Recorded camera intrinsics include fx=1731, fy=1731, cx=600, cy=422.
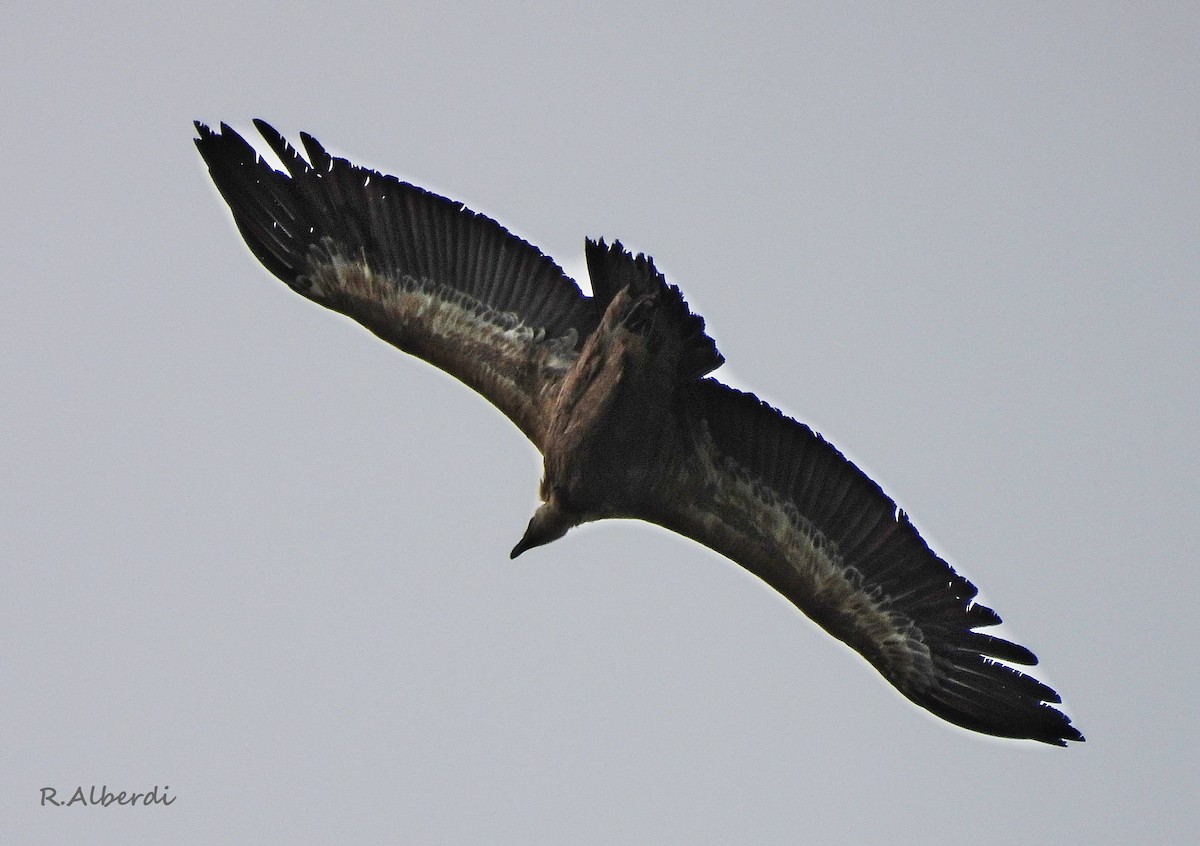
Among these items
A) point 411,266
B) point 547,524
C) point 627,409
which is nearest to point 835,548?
point 627,409

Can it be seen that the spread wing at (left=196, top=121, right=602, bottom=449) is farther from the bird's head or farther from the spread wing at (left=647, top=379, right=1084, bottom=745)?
the spread wing at (left=647, top=379, right=1084, bottom=745)

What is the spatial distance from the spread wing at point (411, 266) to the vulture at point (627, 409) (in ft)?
0.03

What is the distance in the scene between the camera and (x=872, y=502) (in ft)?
32.5

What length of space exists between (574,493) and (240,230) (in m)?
2.68

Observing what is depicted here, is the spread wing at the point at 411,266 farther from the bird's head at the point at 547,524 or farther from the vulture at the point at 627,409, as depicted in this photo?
the bird's head at the point at 547,524

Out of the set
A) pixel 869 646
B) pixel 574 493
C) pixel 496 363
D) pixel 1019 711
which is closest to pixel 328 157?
pixel 496 363

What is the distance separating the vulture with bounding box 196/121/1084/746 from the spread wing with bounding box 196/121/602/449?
0.4 inches

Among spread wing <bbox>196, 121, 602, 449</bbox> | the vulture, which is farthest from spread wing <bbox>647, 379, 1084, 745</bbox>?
spread wing <bbox>196, 121, 602, 449</bbox>

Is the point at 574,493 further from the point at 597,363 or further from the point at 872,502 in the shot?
the point at 872,502

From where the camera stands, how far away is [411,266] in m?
10.3

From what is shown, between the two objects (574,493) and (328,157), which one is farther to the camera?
(328,157)

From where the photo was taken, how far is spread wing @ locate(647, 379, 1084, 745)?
9891 millimetres

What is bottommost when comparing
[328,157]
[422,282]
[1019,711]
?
[1019,711]

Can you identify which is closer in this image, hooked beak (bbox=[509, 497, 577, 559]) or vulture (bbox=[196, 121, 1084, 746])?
vulture (bbox=[196, 121, 1084, 746])
